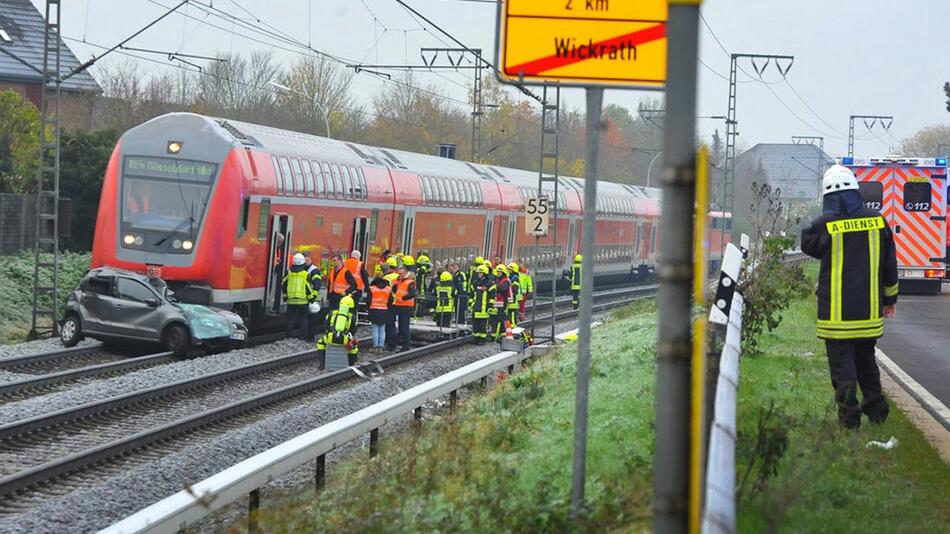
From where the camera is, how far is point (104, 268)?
75.3 feet

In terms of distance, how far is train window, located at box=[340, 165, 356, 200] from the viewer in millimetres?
29391

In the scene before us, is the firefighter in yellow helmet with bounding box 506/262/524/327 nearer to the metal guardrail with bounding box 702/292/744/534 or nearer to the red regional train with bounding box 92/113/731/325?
the red regional train with bounding box 92/113/731/325

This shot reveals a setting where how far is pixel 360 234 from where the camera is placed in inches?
1185

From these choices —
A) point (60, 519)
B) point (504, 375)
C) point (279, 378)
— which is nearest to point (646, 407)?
point (60, 519)

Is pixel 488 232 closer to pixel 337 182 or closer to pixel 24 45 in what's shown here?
pixel 337 182

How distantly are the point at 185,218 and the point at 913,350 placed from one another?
39.6 feet

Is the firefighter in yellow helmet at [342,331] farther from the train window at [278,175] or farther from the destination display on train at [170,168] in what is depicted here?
the train window at [278,175]

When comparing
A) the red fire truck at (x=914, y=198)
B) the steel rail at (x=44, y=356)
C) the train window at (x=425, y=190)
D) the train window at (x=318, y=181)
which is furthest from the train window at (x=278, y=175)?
the red fire truck at (x=914, y=198)

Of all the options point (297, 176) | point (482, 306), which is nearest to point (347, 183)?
point (297, 176)

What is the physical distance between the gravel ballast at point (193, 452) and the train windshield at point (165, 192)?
9.16ft

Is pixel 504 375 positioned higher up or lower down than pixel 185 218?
lower down

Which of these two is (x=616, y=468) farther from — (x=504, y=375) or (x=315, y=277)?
(x=315, y=277)

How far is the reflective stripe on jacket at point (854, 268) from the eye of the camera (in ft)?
31.8

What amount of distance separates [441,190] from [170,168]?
40.1 feet
